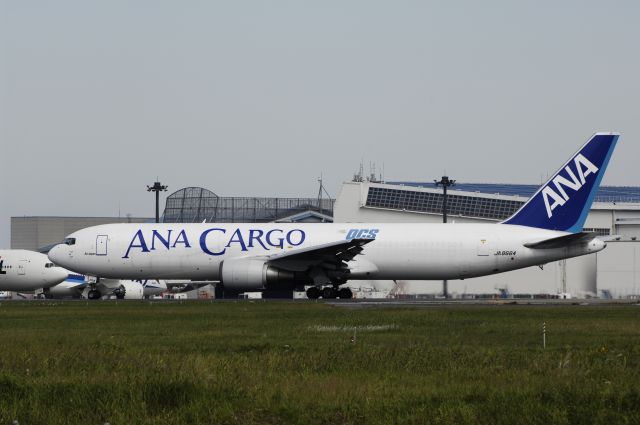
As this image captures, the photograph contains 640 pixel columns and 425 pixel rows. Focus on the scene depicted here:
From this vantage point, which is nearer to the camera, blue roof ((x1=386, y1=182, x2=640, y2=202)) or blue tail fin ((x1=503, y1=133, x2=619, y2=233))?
blue tail fin ((x1=503, y1=133, x2=619, y2=233))

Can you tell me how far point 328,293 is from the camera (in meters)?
52.0

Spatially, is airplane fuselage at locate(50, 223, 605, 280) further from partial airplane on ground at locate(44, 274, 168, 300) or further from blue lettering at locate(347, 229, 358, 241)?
partial airplane on ground at locate(44, 274, 168, 300)

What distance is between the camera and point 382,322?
29.1m

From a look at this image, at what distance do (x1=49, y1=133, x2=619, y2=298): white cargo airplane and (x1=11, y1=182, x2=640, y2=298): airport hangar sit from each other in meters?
5.20

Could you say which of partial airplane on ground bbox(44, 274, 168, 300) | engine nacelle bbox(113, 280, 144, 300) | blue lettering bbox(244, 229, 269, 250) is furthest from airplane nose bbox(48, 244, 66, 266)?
engine nacelle bbox(113, 280, 144, 300)

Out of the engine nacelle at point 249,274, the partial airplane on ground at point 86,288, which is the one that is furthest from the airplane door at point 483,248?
the partial airplane on ground at point 86,288

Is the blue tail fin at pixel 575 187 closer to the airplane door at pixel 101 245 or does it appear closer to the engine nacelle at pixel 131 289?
the airplane door at pixel 101 245

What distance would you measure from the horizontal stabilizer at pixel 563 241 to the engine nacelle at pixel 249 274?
12.9 metres

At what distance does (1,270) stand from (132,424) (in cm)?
5092

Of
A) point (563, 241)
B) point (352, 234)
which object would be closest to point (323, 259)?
point (352, 234)

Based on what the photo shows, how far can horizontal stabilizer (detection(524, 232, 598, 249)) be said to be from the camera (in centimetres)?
4900

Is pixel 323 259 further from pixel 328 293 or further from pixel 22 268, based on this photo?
pixel 22 268

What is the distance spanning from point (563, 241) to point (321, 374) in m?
36.1

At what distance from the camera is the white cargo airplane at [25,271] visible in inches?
2372
